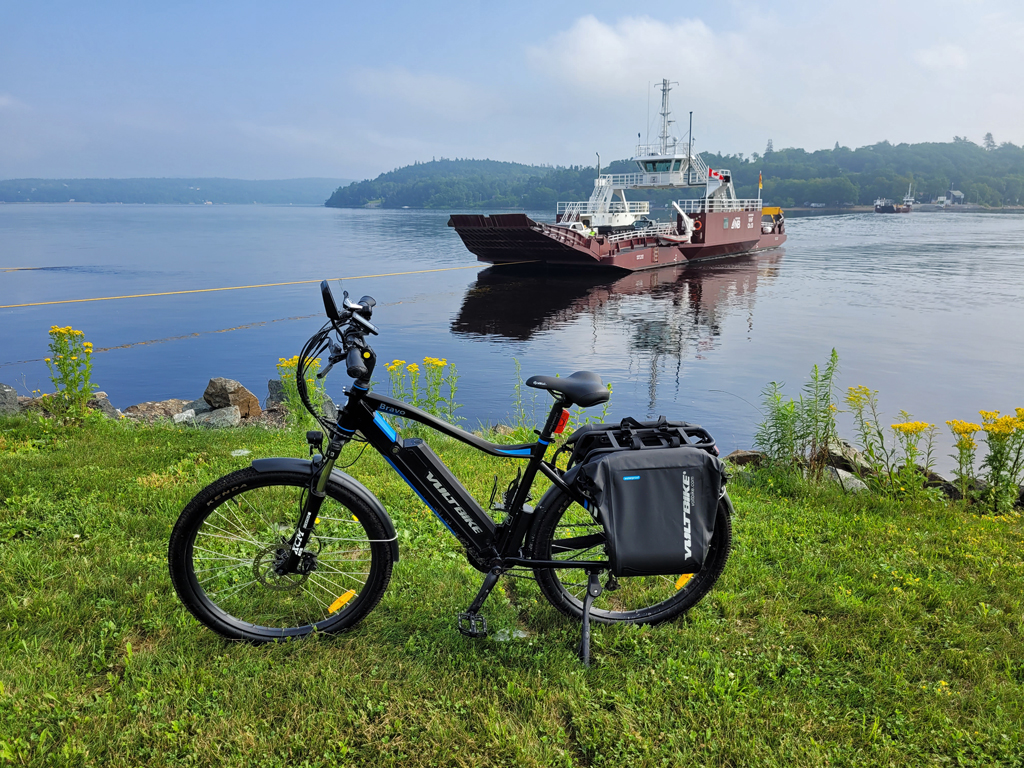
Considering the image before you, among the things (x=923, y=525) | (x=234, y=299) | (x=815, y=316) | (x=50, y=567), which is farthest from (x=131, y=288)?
(x=923, y=525)

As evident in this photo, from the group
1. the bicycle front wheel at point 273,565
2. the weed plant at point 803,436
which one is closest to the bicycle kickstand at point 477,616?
the bicycle front wheel at point 273,565

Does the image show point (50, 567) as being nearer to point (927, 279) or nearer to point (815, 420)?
point (815, 420)

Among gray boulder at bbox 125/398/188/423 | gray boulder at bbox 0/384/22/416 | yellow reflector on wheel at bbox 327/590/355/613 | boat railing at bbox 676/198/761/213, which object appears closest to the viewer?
yellow reflector on wheel at bbox 327/590/355/613

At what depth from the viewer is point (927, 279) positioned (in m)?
30.5

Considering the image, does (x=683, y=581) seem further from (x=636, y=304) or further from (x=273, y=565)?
(x=636, y=304)

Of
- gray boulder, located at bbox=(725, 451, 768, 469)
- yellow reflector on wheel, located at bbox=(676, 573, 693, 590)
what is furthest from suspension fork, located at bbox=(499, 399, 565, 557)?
gray boulder, located at bbox=(725, 451, 768, 469)

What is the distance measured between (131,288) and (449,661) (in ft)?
103

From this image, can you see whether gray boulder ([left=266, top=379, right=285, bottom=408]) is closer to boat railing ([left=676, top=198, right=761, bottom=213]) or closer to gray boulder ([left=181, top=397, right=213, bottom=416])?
gray boulder ([left=181, top=397, right=213, bottom=416])

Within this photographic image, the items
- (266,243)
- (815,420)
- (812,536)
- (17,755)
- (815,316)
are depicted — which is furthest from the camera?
(266,243)

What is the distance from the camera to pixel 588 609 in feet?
10.2

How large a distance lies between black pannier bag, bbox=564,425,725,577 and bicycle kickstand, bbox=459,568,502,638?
577 mm

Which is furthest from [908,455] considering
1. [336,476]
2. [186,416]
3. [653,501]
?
[186,416]

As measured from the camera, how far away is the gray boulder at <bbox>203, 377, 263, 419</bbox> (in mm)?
10125

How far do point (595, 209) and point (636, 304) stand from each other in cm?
1565
